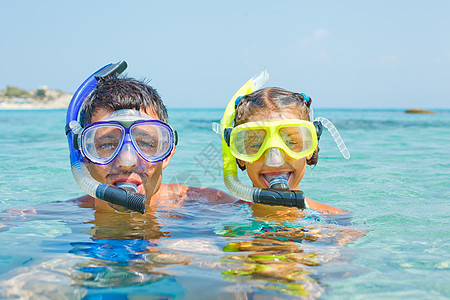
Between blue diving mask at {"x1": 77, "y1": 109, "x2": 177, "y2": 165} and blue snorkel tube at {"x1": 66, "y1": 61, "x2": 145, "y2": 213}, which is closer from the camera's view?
blue snorkel tube at {"x1": 66, "y1": 61, "x2": 145, "y2": 213}

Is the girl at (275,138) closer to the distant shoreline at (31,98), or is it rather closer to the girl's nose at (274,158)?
the girl's nose at (274,158)

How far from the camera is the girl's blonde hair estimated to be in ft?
10.4

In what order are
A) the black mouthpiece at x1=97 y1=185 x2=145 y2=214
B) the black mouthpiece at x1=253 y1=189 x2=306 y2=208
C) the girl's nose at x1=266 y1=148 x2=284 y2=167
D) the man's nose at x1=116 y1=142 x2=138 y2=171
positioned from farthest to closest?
the girl's nose at x1=266 y1=148 x2=284 y2=167, the man's nose at x1=116 y1=142 x2=138 y2=171, the black mouthpiece at x1=253 y1=189 x2=306 y2=208, the black mouthpiece at x1=97 y1=185 x2=145 y2=214

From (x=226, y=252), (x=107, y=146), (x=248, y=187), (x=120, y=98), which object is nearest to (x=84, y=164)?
(x=107, y=146)

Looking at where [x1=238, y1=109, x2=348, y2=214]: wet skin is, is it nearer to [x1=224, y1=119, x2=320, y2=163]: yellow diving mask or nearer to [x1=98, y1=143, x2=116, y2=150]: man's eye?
[x1=224, y1=119, x2=320, y2=163]: yellow diving mask

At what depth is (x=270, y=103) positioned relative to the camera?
317 cm

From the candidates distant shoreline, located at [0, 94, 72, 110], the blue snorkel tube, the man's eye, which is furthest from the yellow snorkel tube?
distant shoreline, located at [0, 94, 72, 110]

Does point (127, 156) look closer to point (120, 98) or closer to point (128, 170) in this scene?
point (128, 170)

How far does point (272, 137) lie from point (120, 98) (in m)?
1.02

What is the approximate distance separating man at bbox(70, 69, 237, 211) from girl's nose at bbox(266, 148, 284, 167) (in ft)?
2.02

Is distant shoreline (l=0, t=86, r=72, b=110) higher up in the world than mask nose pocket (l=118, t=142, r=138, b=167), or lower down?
lower down

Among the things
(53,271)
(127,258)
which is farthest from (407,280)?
(53,271)

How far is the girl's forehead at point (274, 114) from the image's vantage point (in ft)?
10.2

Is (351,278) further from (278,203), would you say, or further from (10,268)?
(10,268)
